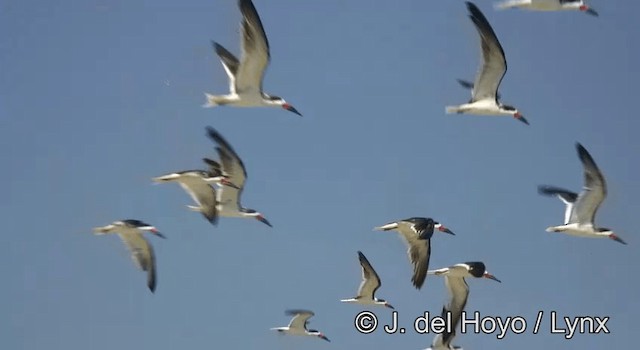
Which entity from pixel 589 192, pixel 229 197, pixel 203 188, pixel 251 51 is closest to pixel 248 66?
pixel 251 51

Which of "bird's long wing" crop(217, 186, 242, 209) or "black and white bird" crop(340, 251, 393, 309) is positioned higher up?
"bird's long wing" crop(217, 186, 242, 209)

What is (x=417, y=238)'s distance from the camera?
26.7m

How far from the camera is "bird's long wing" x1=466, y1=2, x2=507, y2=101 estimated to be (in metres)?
25.1

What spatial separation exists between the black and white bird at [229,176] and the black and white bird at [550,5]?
20.5ft

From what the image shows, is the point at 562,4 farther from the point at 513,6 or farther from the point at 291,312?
the point at 291,312

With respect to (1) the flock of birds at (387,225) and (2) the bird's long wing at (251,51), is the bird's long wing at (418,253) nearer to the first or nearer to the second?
(1) the flock of birds at (387,225)

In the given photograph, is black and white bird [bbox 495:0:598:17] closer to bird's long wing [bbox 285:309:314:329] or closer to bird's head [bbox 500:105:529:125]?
bird's head [bbox 500:105:529:125]

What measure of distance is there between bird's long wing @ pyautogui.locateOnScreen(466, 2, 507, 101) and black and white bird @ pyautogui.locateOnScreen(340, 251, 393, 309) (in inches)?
182

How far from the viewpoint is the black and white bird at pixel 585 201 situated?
27.9 meters

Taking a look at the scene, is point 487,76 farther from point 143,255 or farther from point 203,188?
point 143,255

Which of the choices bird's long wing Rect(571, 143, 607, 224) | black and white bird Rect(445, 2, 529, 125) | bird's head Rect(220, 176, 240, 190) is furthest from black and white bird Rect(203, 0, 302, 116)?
bird's long wing Rect(571, 143, 607, 224)

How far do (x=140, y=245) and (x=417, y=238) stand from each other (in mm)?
5328

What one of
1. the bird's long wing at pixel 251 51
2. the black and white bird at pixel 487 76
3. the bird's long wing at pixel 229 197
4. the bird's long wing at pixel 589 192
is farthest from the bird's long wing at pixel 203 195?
the bird's long wing at pixel 589 192

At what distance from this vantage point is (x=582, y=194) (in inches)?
1114
